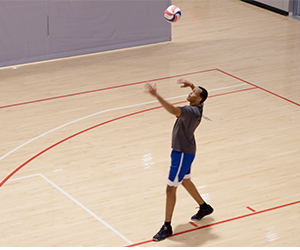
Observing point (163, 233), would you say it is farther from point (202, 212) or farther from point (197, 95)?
point (197, 95)

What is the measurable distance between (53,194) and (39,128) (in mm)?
2605

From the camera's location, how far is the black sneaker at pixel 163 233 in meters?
7.77

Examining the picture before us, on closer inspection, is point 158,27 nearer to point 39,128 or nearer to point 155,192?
point 39,128

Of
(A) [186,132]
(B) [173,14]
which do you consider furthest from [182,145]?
(B) [173,14]

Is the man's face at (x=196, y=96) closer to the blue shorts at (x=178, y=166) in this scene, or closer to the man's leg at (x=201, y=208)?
the blue shorts at (x=178, y=166)

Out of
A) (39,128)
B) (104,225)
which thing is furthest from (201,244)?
(39,128)

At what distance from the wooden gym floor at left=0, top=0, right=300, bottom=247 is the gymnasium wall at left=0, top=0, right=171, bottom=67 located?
0.38 metres

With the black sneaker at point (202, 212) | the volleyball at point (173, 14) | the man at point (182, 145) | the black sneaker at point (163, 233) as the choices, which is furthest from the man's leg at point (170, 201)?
the volleyball at point (173, 14)

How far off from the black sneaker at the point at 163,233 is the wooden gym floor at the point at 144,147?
0.09m

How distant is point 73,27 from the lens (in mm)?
15375

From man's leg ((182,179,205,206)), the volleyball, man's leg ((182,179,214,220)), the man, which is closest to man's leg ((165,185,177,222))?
the man

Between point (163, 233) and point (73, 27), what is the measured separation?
29.1 ft

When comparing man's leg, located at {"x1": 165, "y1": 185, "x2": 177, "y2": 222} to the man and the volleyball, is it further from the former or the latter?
the volleyball

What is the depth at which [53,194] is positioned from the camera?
8969mm
